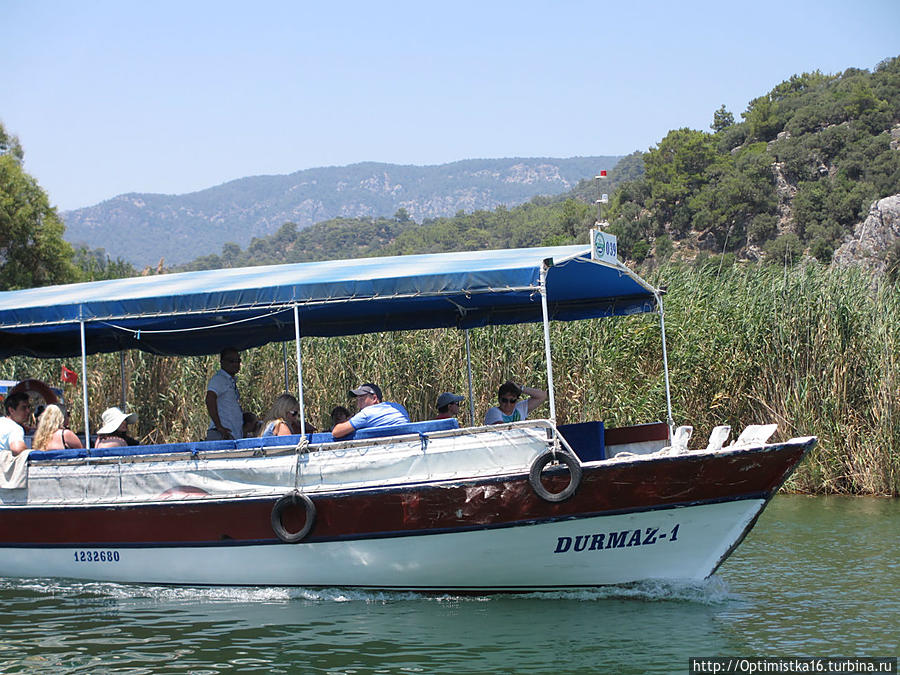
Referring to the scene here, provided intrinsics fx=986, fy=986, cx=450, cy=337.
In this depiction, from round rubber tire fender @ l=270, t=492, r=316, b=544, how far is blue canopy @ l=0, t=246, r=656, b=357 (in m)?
1.55

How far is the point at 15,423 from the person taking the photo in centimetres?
929

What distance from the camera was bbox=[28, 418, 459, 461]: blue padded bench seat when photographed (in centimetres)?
806

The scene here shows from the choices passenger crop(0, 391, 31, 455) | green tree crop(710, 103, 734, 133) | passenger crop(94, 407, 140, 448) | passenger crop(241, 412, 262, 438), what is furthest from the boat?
green tree crop(710, 103, 734, 133)

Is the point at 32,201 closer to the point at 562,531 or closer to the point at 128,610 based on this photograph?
the point at 128,610

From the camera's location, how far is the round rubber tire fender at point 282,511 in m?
7.99

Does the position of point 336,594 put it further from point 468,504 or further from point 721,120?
point 721,120

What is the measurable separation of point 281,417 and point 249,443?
2.61 ft

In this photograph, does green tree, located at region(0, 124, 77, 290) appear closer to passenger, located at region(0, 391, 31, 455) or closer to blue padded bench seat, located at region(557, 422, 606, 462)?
passenger, located at region(0, 391, 31, 455)

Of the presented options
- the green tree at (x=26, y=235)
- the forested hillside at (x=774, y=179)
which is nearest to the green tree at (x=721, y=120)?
the forested hillside at (x=774, y=179)

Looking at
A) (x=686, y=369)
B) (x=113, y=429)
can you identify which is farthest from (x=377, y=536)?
(x=686, y=369)

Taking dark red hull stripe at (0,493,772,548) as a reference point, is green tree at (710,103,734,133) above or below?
above

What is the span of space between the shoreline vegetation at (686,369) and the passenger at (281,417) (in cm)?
515

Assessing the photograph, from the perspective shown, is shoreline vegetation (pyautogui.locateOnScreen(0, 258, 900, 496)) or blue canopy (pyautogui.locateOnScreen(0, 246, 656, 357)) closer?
blue canopy (pyautogui.locateOnScreen(0, 246, 656, 357))

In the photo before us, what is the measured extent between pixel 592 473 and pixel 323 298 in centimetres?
262
